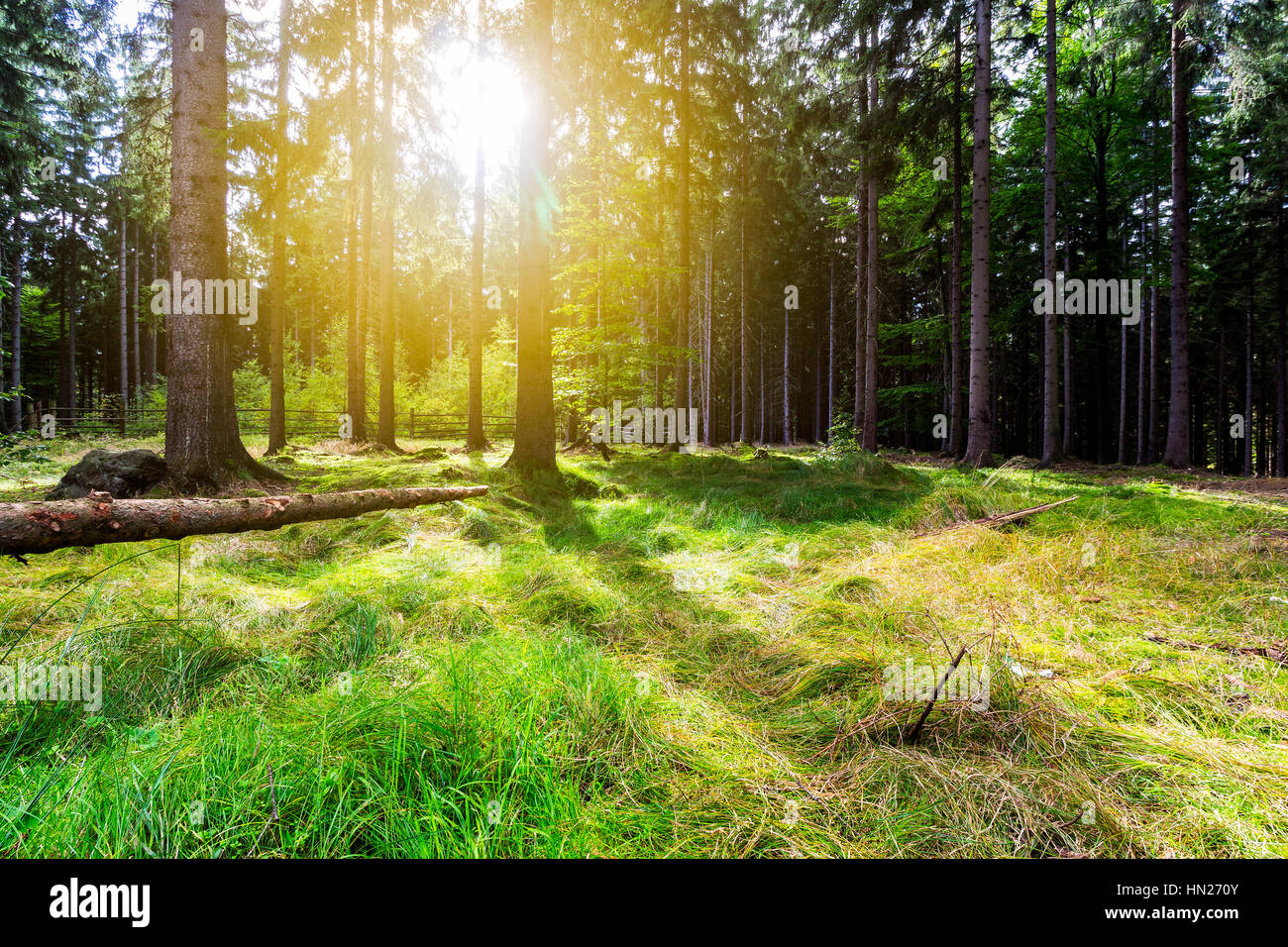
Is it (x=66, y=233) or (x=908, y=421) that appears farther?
(x=66, y=233)

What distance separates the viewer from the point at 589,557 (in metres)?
4.45

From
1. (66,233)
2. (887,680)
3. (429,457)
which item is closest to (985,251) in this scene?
(887,680)

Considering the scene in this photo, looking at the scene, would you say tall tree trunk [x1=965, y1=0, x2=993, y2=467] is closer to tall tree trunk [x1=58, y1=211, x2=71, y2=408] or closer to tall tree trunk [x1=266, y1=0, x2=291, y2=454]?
tall tree trunk [x1=266, y1=0, x2=291, y2=454]

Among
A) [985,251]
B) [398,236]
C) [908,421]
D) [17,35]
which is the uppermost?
[17,35]

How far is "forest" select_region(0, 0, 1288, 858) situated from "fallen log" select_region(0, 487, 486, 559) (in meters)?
0.02

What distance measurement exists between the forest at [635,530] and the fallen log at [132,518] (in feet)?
0.06


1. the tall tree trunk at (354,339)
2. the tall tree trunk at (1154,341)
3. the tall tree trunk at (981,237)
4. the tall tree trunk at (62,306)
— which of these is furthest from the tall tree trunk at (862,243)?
the tall tree trunk at (62,306)

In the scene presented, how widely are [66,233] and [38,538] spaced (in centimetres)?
4179

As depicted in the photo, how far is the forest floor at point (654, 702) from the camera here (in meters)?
1.39

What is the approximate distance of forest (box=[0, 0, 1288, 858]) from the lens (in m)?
1.52

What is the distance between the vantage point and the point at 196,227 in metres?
5.99

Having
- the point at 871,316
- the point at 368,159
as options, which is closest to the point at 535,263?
the point at 368,159

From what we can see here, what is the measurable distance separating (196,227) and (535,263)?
407 cm

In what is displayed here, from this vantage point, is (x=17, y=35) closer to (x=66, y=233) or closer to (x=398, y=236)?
(x=398, y=236)
